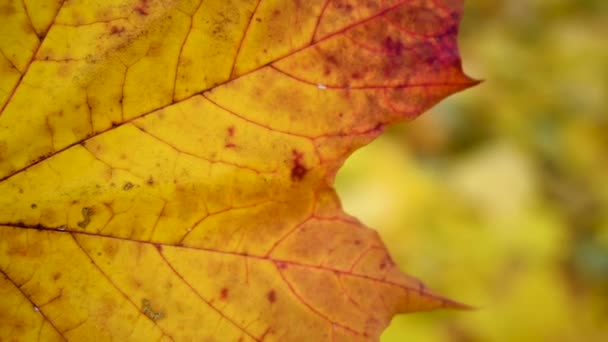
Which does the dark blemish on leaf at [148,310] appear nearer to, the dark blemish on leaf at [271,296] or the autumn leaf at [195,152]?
the autumn leaf at [195,152]

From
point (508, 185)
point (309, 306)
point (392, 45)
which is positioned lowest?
point (508, 185)

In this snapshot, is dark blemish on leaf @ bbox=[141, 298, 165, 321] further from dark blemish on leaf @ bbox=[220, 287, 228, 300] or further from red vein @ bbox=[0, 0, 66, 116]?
red vein @ bbox=[0, 0, 66, 116]

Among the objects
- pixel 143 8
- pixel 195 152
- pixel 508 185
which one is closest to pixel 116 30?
pixel 143 8

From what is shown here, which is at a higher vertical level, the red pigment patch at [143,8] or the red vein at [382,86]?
the red pigment patch at [143,8]

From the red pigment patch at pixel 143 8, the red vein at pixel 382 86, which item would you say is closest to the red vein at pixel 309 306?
the red vein at pixel 382 86

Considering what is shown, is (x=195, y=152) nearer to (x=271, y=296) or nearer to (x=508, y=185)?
(x=271, y=296)

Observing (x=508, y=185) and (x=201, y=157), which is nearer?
(x=201, y=157)

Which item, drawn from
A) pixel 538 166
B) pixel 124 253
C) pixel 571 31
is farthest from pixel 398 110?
pixel 571 31
